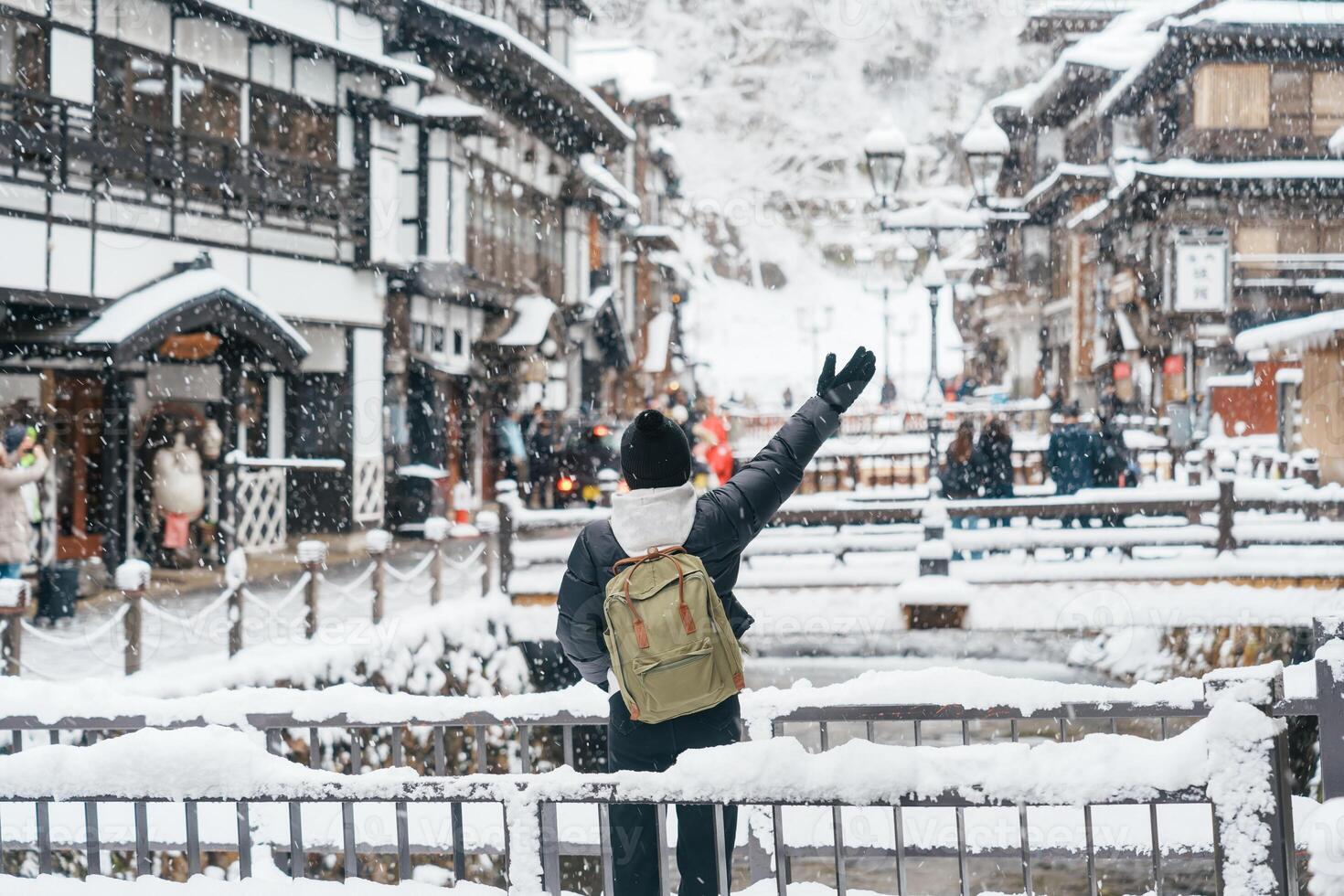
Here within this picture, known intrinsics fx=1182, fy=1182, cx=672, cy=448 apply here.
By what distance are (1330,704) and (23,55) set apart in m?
14.1

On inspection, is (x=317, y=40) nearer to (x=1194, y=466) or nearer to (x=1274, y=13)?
(x=1194, y=466)

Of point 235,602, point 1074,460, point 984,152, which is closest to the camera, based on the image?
point 235,602

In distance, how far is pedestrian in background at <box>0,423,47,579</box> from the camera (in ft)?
35.8

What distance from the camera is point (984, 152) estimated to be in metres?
13.4

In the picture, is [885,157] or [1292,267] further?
[1292,267]

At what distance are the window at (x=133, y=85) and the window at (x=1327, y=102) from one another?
23382 millimetres

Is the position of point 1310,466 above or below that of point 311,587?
above

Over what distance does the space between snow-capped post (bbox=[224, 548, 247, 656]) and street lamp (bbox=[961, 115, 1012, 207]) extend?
28.7 ft

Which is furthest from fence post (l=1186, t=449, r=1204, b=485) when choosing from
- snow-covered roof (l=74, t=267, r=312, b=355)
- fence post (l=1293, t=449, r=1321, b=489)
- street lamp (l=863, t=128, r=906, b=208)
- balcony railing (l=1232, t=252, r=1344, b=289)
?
snow-covered roof (l=74, t=267, r=312, b=355)

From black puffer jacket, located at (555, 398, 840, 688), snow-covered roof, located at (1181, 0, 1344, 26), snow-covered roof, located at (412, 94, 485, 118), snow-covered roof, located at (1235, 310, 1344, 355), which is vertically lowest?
black puffer jacket, located at (555, 398, 840, 688)

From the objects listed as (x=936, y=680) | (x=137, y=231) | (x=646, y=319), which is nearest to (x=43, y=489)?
(x=137, y=231)

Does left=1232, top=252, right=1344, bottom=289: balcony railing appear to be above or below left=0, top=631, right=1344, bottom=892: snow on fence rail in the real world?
above

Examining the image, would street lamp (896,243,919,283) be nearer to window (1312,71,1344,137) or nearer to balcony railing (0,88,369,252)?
balcony railing (0,88,369,252)

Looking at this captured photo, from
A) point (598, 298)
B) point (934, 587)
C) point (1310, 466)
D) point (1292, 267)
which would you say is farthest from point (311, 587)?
point (1292, 267)
